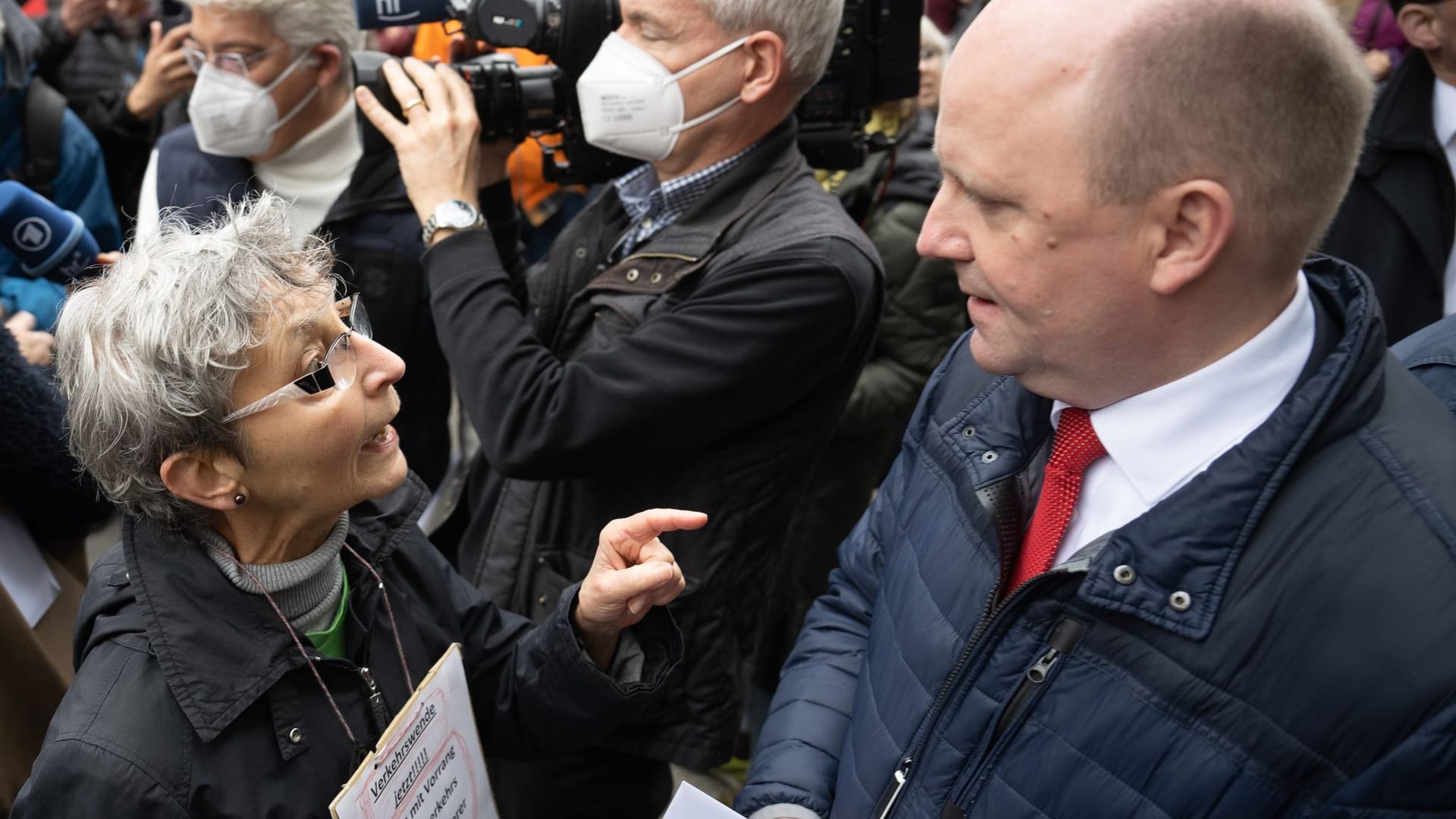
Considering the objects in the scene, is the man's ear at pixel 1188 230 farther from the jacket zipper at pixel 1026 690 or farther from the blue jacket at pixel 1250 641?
the jacket zipper at pixel 1026 690

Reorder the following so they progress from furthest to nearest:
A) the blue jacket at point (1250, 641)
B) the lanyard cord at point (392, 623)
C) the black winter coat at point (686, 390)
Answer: the black winter coat at point (686, 390), the lanyard cord at point (392, 623), the blue jacket at point (1250, 641)

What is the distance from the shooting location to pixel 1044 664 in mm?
1301

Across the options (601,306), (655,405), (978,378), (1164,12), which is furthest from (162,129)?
(1164,12)

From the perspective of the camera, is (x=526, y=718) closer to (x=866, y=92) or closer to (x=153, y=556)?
(x=153, y=556)

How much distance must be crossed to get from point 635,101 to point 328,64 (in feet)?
4.26

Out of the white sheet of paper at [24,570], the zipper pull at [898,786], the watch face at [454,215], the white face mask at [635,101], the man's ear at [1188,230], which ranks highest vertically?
the man's ear at [1188,230]

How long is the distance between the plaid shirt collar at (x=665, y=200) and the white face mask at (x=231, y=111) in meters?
1.17

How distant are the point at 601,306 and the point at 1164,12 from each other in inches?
49.5

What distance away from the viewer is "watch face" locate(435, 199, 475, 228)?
88.8 inches

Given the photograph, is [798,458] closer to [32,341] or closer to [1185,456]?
[1185,456]

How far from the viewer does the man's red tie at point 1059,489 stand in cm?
139

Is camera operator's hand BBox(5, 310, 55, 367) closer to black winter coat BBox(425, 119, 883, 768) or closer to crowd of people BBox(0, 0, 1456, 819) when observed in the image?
crowd of people BBox(0, 0, 1456, 819)

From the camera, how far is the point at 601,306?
2.25 metres

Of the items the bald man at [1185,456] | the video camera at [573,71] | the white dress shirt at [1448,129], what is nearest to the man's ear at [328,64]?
the video camera at [573,71]
